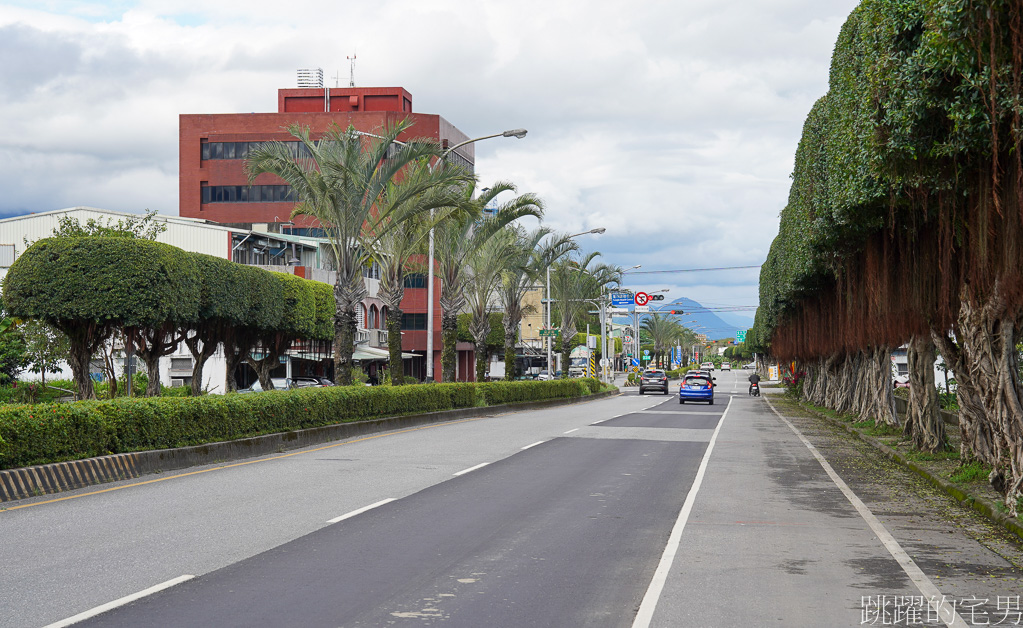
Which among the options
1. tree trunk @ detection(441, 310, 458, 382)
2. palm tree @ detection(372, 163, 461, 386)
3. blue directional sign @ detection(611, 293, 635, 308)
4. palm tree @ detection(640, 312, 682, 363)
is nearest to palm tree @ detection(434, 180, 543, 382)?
tree trunk @ detection(441, 310, 458, 382)

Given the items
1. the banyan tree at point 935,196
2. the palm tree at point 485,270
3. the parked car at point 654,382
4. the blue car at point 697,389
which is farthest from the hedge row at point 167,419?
the parked car at point 654,382

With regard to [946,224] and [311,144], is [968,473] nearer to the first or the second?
[946,224]

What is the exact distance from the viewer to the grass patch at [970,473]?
14.1 meters

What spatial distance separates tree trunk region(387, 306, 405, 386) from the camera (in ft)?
99.5

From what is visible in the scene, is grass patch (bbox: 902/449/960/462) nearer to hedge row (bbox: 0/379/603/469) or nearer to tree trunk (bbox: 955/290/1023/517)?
tree trunk (bbox: 955/290/1023/517)

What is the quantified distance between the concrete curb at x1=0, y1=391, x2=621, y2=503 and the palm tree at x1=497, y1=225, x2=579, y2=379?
65.8ft

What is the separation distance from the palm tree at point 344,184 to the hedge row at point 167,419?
2353 millimetres

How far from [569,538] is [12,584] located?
4925 millimetres

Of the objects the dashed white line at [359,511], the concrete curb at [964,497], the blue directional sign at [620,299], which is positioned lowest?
the concrete curb at [964,497]

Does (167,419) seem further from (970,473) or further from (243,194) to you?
(243,194)

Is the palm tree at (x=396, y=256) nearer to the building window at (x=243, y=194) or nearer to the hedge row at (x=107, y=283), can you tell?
the hedge row at (x=107, y=283)

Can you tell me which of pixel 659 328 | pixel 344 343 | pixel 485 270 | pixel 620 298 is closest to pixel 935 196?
pixel 344 343

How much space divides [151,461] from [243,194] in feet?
207

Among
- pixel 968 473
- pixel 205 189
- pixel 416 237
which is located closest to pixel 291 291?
Answer: pixel 416 237
